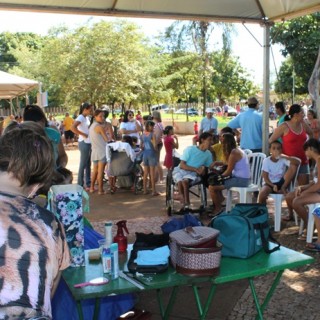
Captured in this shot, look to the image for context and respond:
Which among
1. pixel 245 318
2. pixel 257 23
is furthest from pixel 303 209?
pixel 257 23

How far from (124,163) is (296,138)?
359cm

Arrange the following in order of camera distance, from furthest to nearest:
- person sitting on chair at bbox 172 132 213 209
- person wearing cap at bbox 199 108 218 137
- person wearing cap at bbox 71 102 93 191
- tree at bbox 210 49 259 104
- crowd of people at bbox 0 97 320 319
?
tree at bbox 210 49 259 104, person wearing cap at bbox 199 108 218 137, person wearing cap at bbox 71 102 93 191, person sitting on chair at bbox 172 132 213 209, crowd of people at bbox 0 97 320 319

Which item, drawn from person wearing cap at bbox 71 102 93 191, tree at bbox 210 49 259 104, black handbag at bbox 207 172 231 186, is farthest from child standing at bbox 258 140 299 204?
tree at bbox 210 49 259 104

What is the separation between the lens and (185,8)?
23.1ft

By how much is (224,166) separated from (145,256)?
418 centimetres

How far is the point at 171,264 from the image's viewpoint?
273 centimetres

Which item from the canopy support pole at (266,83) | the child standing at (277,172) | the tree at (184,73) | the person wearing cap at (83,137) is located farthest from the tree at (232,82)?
the child standing at (277,172)

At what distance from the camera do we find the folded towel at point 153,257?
2682 mm

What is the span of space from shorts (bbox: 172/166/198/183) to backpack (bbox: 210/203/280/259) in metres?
3.73

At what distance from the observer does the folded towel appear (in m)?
2.68

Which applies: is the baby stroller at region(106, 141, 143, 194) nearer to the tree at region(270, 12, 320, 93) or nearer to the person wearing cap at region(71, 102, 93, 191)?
the person wearing cap at region(71, 102, 93, 191)

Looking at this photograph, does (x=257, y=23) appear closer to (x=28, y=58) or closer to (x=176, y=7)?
(x=176, y=7)

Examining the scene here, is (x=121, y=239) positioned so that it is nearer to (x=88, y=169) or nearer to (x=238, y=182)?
(x=238, y=182)

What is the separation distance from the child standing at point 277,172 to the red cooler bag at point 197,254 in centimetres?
363
